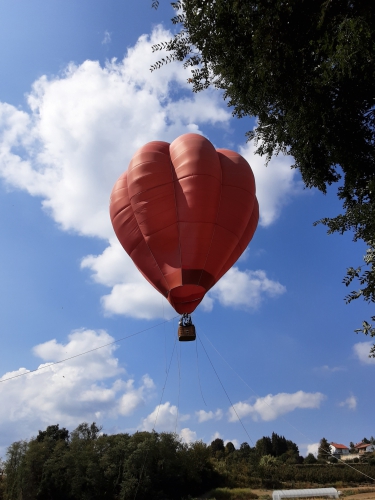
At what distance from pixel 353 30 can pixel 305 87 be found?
60.7 inches

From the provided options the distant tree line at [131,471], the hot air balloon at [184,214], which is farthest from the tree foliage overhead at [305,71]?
the distant tree line at [131,471]

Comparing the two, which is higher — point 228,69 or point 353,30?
point 228,69

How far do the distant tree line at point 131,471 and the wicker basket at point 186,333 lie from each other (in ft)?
78.5

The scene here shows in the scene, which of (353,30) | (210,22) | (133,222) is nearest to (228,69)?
(210,22)

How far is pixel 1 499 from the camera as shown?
3728cm

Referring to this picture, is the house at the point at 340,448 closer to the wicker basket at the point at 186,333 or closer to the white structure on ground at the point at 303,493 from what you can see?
Result: the white structure on ground at the point at 303,493

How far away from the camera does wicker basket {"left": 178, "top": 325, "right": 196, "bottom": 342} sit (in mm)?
12594

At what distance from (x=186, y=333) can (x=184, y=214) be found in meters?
3.84

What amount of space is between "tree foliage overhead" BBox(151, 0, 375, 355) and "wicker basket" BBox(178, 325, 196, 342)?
6.80m

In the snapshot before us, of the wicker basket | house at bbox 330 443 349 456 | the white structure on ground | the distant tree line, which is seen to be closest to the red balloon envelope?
the wicker basket

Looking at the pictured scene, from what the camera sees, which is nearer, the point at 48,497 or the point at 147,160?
the point at 147,160

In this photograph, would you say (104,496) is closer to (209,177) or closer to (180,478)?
(180,478)

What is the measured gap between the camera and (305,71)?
5.74 meters

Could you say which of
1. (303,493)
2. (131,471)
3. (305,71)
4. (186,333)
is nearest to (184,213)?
(186,333)
